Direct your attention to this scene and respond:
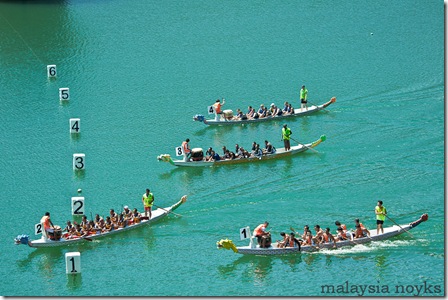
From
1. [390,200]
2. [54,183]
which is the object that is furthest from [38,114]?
[390,200]

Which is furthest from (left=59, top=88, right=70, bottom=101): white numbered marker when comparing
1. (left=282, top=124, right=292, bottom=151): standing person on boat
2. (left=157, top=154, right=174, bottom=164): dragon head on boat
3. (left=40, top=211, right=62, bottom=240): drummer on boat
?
(left=40, top=211, right=62, bottom=240): drummer on boat

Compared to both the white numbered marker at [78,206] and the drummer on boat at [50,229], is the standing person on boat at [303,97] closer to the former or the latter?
the white numbered marker at [78,206]

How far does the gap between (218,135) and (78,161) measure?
909 centimetres

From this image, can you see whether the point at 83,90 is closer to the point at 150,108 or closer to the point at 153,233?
the point at 150,108

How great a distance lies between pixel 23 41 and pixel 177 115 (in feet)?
61.0

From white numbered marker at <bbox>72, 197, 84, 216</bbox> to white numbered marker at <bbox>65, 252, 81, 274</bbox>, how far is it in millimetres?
5706

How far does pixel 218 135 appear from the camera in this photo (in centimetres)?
6512

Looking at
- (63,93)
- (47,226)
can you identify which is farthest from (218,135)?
(47,226)

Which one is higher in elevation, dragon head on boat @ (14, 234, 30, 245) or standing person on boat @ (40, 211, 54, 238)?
standing person on boat @ (40, 211, 54, 238)

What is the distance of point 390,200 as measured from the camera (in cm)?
5538

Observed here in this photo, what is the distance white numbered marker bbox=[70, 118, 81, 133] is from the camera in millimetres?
65000

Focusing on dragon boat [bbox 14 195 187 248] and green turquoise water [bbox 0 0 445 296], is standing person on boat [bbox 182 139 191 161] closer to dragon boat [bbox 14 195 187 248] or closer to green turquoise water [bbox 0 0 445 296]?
green turquoise water [bbox 0 0 445 296]

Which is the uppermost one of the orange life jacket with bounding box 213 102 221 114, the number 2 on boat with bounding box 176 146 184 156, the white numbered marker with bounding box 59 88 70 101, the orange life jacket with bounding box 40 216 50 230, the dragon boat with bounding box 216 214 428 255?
the white numbered marker with bounding box 59 88 70 101

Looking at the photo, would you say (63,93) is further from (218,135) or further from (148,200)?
(148,200)
